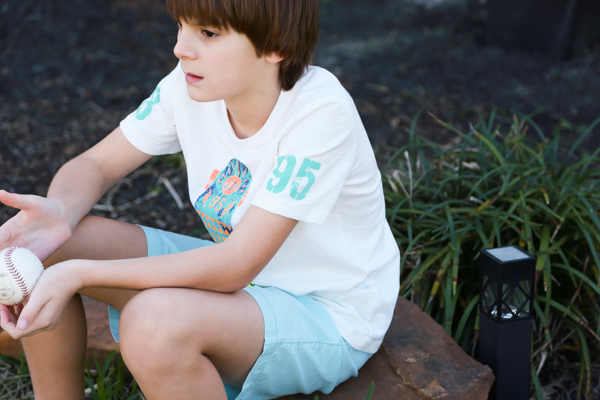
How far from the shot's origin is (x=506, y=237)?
7.41ft

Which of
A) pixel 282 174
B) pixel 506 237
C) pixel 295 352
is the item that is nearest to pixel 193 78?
pixel 282 174

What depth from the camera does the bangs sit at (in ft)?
4.45

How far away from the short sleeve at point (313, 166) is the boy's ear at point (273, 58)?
0.15 meters

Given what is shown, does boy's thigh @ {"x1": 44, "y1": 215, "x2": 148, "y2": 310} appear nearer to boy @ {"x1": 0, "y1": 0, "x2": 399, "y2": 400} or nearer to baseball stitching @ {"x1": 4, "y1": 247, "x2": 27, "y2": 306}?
boy @ {"x1": 0, "y1": 0, "x2": 399, "y2": 400}

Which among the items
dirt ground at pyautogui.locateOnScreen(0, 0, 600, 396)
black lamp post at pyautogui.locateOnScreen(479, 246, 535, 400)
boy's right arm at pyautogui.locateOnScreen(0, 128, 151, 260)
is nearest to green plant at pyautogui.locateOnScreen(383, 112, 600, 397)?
black lamp post at pyautogui.locateOnScreen(479, 246, 535, 400)

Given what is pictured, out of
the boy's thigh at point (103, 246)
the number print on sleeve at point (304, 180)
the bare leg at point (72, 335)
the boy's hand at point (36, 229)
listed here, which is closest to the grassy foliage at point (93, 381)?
the bare leg at point (72, 335)

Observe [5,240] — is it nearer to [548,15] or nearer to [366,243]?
[366,243]

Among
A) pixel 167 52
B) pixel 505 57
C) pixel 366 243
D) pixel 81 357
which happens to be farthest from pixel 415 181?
pixel 167 52

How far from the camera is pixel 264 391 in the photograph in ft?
5.08

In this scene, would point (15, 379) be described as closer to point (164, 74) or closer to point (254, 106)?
point (254, 106)

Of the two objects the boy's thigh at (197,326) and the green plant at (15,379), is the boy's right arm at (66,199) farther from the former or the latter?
the green plant at (15,379)

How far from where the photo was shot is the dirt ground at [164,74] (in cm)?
330

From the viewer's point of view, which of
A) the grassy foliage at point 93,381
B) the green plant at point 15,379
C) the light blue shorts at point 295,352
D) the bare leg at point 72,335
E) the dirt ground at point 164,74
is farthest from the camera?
the dirt ground at point 164,74

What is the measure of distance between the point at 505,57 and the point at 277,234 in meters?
3.86
